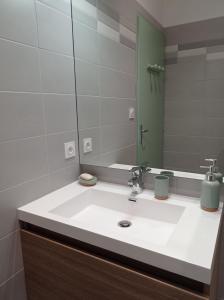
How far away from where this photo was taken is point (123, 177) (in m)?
1.29

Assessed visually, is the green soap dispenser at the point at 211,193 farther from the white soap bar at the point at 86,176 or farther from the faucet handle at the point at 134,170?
the white soap bar at the point at 86,176

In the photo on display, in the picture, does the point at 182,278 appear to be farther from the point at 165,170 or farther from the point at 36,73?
the point at 36,73

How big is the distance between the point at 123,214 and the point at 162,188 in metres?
0.26

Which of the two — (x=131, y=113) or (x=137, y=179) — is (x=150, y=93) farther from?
(x=137, y=179)

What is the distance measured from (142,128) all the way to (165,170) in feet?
1.00

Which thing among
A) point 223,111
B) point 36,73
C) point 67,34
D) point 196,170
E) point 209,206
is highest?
point 67,34

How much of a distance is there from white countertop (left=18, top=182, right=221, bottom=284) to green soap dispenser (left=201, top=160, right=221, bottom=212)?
0.03 meters

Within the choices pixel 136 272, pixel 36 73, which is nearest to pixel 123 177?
pixel 136 272

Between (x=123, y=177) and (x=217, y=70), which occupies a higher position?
(x=217, y=70)

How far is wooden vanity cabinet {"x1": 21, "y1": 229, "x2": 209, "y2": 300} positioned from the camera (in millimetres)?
729

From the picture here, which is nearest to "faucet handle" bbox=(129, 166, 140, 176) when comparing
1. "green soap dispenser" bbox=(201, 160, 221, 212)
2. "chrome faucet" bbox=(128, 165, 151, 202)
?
"chrome faucet" bbox=(128, 165, 151, 202)

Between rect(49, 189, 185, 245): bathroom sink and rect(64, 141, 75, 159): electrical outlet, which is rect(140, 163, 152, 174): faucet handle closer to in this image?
rect(49, 189, 185, 245): bathroom sink

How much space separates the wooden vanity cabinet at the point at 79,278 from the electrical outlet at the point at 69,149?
0.47 meters

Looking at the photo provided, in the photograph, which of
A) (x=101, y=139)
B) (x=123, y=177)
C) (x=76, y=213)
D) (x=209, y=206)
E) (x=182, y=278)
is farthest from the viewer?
(x=101, y=139)
